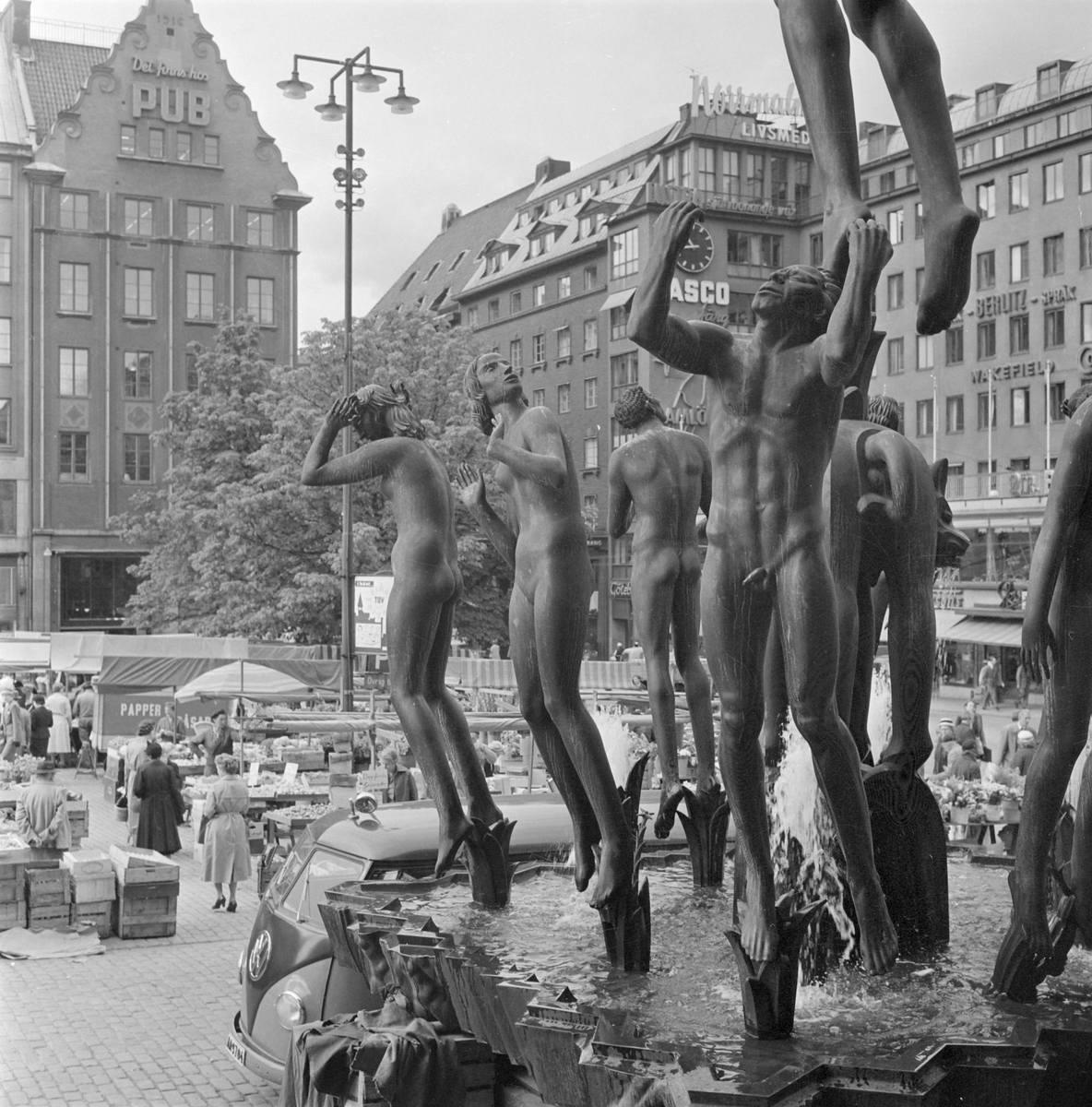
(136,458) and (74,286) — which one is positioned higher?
(74,286)

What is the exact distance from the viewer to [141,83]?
5522 cm

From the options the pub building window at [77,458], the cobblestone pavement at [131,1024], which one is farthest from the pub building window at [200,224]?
the cobblestone pavement at [131,1024]

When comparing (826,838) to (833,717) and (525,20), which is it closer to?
(833,717)

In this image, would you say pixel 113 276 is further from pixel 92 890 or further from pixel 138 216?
pixel 92 890

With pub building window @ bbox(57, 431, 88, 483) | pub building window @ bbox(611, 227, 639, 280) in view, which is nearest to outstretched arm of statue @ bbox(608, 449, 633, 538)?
pub building window @ bbox(611, 227, 639, 280)

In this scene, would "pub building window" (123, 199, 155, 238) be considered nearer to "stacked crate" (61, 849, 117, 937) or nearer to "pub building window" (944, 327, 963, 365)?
"pub building window" (944, 327, 963, 365)

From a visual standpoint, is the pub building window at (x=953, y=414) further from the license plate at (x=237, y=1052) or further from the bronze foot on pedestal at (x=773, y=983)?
the bronze foot on pedestal at (x=773, y=983)

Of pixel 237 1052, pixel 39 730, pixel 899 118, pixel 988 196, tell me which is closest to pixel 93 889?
pixel 237 1052

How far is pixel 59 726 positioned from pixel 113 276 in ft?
99.7

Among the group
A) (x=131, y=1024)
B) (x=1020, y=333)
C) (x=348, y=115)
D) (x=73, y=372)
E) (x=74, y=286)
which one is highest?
(x=74, y=286)

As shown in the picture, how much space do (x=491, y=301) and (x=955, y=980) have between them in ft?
195

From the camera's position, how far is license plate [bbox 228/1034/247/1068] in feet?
26.7

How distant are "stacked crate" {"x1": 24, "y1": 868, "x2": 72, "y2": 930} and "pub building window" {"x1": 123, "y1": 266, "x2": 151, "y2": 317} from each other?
45.0 meters

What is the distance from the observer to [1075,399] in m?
5.21
